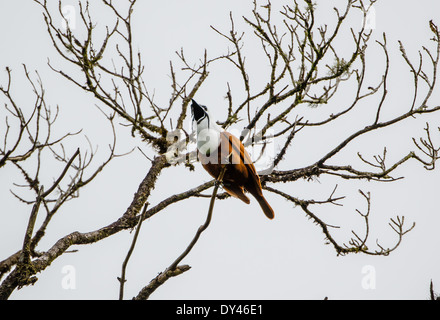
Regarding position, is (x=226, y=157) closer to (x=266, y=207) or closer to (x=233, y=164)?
(x=233, y=164)

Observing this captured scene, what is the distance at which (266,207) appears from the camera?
4922 mm

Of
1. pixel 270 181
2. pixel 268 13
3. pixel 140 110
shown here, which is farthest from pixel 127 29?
pixel 270 181

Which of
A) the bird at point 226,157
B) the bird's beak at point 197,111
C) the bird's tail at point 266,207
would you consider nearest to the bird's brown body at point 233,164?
the bird at point 226,157

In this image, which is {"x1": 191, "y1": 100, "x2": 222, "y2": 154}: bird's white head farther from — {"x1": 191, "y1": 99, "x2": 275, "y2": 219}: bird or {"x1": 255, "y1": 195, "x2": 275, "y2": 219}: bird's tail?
{"x1": 255, "y1": 195, "x2": 275, "y2": 219}: bird's tail

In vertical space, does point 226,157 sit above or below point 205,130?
below

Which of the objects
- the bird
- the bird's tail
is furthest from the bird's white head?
the bird's tail

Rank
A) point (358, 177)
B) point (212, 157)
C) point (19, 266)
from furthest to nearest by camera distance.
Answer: point (212, 157) < point (358, 177) < point (19, 266)

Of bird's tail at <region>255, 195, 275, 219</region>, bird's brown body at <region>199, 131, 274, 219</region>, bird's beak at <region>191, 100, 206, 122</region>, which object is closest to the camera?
bird's brown body at <region>199, 131, 274, 219</region>

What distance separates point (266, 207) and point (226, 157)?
75cm

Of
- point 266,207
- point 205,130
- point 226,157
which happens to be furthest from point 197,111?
point 266,207

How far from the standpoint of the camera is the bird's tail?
488cm
